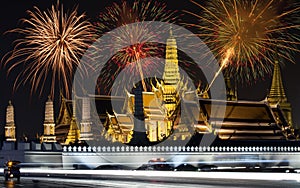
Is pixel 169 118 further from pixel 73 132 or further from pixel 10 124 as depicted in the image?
pixel 10 124

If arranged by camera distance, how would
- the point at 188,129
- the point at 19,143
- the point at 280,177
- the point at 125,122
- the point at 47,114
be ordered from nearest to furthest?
the point at 280,177, the point at 19,143, the point at 188,129, the point at 125,122, the point at 47,114

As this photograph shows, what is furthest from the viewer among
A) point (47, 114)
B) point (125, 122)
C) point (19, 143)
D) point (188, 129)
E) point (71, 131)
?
point (47, 114)

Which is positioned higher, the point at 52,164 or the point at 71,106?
the point at 71,106

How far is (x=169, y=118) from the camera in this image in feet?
269

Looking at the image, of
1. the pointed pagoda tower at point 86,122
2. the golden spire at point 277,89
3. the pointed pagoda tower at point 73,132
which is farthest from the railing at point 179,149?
the golden spire at point 277,89

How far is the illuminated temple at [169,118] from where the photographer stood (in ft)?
254

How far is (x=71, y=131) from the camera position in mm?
97250

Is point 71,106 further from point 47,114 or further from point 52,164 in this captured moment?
point 52,164

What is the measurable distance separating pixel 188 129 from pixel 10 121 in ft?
140

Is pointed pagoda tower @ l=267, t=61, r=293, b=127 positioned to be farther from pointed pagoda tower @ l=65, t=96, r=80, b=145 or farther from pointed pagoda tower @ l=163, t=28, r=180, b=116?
pointed pagoda tower @ l=65, t=96, r=80, b=145

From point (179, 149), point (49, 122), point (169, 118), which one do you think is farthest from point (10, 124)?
point (179, 149)

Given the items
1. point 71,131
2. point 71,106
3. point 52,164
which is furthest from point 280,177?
point 71,106

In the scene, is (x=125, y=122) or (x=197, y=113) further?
(x=125, y=122)

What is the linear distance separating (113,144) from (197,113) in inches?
533
